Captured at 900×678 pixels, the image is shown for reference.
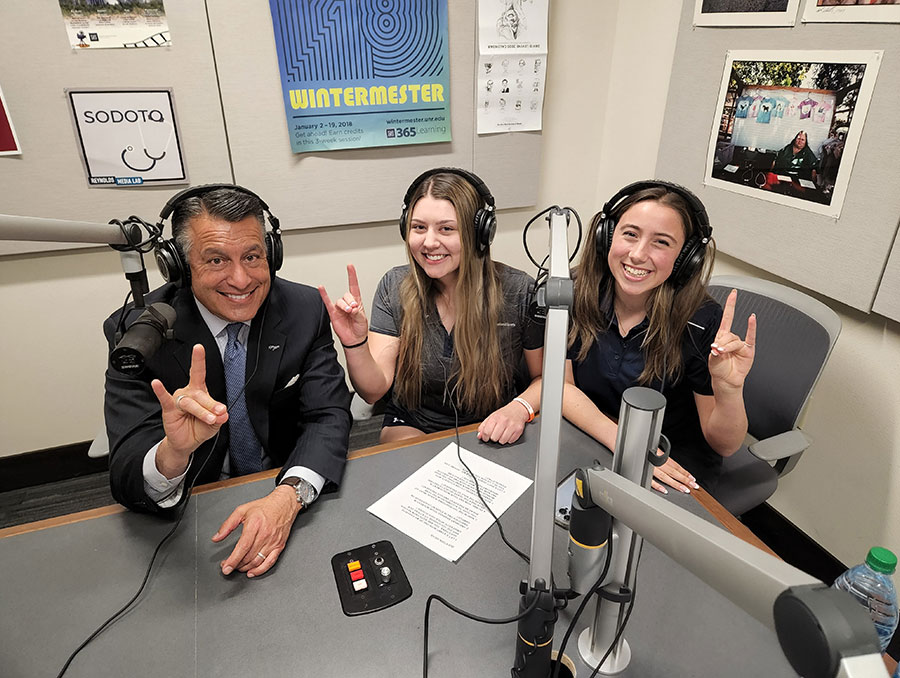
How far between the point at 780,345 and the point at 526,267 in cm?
130

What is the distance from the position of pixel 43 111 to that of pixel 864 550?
9.25ft

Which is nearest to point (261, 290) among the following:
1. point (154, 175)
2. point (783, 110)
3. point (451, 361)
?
point (451, 361)

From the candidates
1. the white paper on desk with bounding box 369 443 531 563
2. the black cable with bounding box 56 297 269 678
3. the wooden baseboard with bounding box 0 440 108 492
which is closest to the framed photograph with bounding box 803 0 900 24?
the white paper on desk with bounding box 369 443 531 563

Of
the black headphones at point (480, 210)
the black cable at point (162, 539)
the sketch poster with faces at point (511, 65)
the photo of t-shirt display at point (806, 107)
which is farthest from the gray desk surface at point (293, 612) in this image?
the sketch poster with faces at point (511, 65)

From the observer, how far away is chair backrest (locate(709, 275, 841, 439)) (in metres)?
1.40

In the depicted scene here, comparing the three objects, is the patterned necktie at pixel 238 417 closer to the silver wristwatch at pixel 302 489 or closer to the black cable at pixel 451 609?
the silver wristwatch at pixel 302 489

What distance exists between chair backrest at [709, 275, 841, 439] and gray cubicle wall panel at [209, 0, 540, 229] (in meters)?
1.07

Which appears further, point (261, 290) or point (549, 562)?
point (261, 290)

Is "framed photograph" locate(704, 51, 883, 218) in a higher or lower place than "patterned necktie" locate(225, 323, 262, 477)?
higher

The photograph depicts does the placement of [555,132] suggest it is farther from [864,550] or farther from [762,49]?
[864,550]

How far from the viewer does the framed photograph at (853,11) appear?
1346mm

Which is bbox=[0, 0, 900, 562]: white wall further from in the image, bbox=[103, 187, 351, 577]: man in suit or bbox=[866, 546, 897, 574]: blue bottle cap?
bbox=[103, 187, 351, 577]: man in suit

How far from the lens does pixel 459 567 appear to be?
3.22ft

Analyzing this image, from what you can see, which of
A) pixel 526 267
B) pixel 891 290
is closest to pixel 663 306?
pixel 891 290
